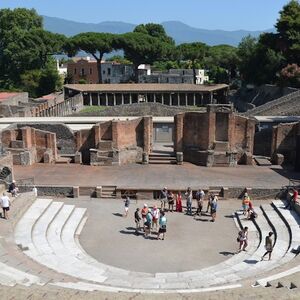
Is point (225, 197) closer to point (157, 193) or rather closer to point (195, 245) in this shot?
point (157, 193)

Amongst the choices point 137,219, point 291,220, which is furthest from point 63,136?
point 291,220

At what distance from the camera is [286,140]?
96.5 feet

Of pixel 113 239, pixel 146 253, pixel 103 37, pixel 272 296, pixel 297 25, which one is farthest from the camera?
pixel 103 37

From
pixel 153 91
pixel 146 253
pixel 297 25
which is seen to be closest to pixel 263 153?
pixel 146 253

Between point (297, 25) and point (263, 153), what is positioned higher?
point (297, 25)

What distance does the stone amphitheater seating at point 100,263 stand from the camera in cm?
1333

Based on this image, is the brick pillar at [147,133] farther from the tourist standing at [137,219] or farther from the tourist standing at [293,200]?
the tourist standing at [293,200]

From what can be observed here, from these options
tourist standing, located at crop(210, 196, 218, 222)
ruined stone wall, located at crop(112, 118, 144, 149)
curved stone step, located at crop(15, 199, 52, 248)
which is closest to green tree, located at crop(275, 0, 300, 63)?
ruined stone wall, located at crop(112, 118, 144, 149)

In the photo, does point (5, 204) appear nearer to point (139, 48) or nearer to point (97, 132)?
point (97, 132)

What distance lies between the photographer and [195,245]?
17859 millimetres

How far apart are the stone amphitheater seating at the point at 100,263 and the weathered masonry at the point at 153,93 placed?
40.1m

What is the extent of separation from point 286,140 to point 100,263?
17.8 meters

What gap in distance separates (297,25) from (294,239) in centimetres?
3745

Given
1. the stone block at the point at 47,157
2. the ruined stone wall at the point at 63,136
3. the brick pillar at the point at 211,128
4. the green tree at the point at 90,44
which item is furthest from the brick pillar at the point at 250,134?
the green tree at the point at 90,44
